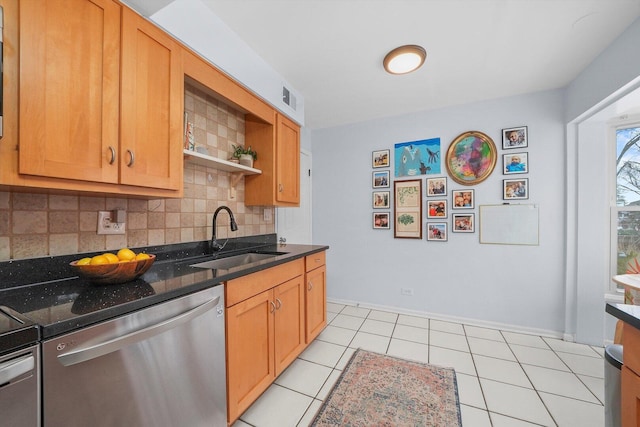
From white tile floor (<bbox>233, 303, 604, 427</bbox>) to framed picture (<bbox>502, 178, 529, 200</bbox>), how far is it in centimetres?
142

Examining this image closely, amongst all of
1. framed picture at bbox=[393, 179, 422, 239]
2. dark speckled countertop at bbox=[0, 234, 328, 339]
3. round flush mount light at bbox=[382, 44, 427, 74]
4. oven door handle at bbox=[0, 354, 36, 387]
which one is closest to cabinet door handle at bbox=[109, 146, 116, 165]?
dark speckled countertop at bbox=[0, 234, 328, 339]

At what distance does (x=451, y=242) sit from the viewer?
9.30ft

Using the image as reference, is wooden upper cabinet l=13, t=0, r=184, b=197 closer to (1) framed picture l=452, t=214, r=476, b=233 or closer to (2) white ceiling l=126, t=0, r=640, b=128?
(2) white ceiling l=126, t=0, r=640, b=128

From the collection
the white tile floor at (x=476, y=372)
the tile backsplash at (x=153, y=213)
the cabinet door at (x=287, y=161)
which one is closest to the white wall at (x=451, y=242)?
the white tile floor at (x=476, y=372)

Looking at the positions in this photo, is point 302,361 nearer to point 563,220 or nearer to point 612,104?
point 563,220

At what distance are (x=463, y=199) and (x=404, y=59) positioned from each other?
5.40ft

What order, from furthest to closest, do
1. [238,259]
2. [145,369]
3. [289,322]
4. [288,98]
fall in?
[288,98]
[238,259]
[289,322]
[145,369]

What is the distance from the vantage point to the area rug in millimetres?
1450

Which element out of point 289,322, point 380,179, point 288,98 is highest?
point 288,98

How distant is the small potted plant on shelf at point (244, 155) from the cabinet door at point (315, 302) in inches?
43.7

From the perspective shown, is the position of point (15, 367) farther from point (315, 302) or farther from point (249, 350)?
point (315, 302)

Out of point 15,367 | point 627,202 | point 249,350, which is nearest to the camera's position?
point 15,367

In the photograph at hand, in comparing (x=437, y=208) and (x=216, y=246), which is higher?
(x=437, y=208)

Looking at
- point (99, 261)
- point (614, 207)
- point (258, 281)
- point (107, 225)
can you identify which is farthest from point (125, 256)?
point (614, 207)
